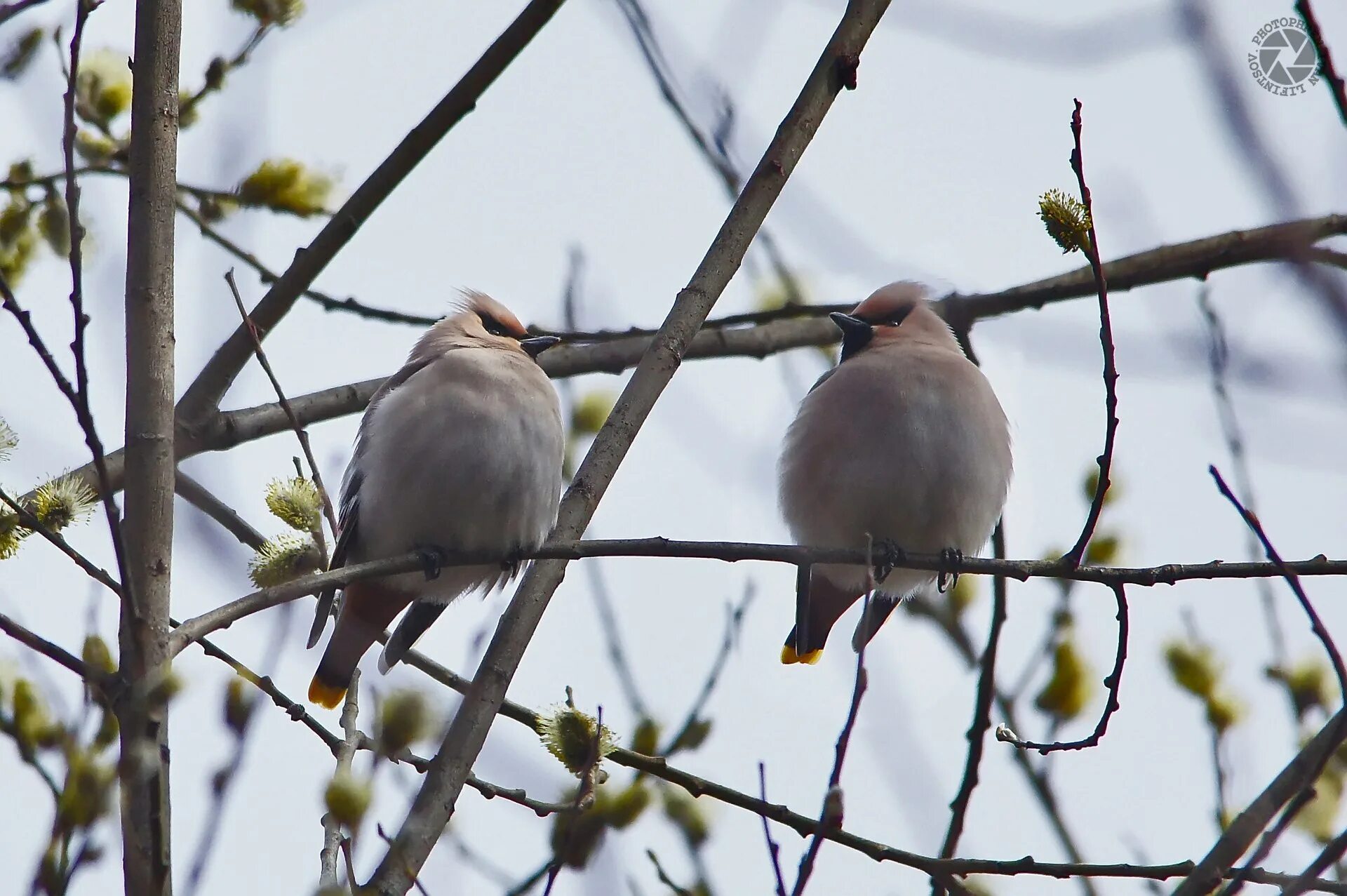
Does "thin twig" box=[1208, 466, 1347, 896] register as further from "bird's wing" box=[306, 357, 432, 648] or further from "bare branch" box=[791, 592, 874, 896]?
"bird's wing" box=[306, 357, 432, 648]

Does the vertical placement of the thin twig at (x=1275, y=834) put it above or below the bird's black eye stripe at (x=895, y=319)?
below

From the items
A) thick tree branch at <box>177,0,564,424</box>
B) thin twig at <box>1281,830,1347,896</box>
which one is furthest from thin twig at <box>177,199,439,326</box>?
thin twig at <box>1281,830,1347,896</box>

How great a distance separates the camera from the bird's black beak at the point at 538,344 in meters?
5.84

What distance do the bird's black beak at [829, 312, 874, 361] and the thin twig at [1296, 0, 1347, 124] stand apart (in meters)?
3.57

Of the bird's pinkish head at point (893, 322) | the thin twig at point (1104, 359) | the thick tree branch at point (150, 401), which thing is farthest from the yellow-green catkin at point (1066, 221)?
the bird's pinkish head at point (893, 322)

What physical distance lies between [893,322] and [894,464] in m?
1.21

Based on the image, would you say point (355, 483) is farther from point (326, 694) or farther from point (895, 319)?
point (895, 319)

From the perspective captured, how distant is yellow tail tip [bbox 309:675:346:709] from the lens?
557cm

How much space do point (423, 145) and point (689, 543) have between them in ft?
6.16

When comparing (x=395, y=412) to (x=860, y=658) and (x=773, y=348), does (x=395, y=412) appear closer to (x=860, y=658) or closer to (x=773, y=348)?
(x=773, y=348)

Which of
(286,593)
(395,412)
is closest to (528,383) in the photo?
(395,412)

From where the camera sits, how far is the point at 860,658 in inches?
101

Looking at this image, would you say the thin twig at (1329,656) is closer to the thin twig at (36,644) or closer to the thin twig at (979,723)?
the thin twig at (979,723)

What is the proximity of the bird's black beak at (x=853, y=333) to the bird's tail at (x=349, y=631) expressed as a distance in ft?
6.41
